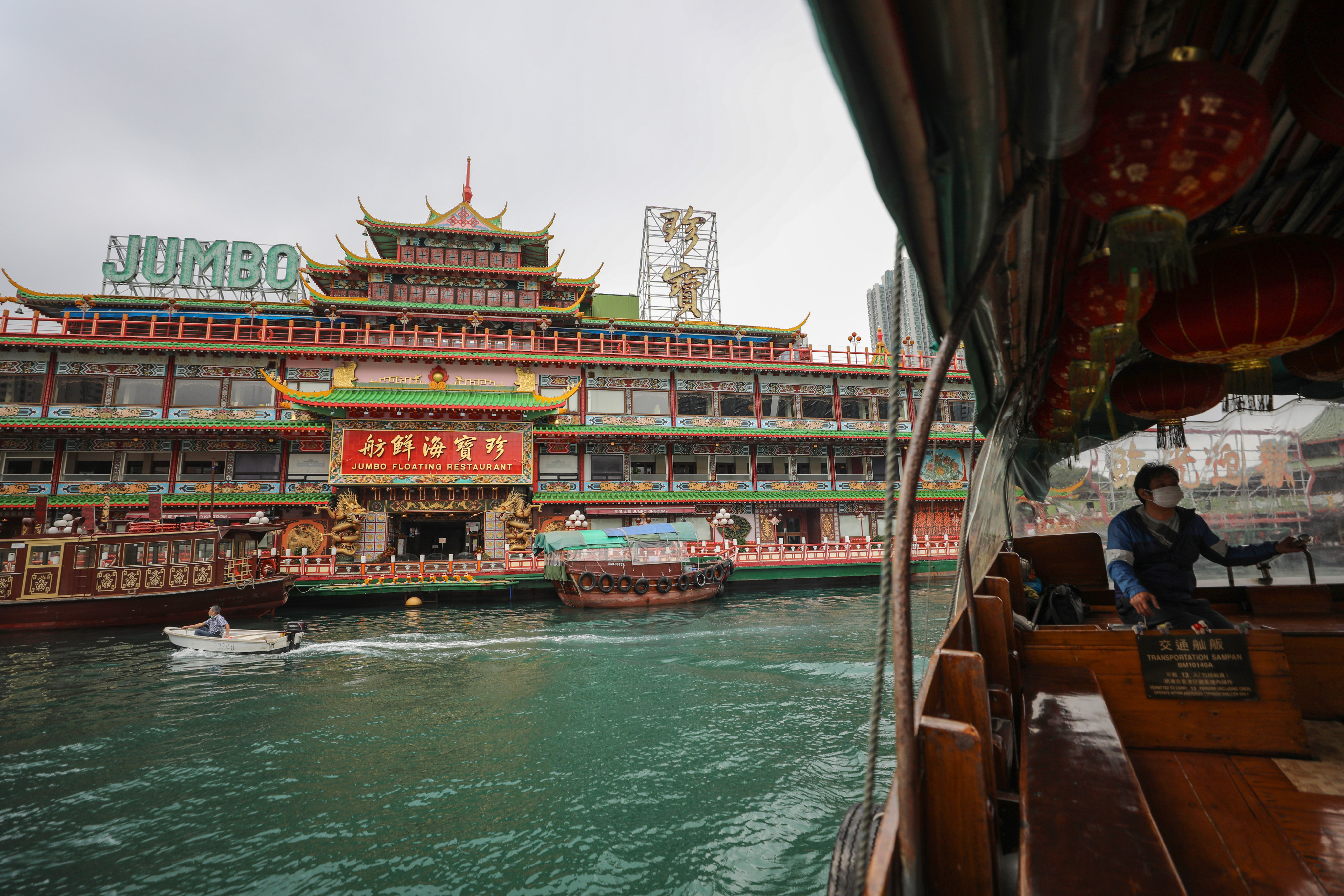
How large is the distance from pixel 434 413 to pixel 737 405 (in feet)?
34.0

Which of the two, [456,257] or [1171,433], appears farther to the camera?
[456,257]

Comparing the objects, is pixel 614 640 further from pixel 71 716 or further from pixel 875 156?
pixel 875 156

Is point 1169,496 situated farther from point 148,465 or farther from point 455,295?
point 148,465

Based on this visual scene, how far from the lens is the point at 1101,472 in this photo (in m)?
7.12

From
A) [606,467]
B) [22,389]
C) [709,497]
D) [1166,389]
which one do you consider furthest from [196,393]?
[1166,389]

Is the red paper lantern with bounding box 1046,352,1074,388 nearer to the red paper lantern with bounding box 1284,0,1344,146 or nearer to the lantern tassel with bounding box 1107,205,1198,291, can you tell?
the red paper lantern with bounding box 1284,0,1344,146

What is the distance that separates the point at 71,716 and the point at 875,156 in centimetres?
997

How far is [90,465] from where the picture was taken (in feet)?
57.1

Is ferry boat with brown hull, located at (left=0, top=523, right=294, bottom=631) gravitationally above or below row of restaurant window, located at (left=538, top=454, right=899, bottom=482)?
below

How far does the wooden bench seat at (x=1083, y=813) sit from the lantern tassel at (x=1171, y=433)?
2.19 metres

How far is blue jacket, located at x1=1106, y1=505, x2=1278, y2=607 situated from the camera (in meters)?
3.20

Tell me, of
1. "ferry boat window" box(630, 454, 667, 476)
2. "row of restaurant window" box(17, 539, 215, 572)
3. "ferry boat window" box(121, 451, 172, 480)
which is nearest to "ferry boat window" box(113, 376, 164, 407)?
"ferry boat window" box(121, 451, 172, 480)

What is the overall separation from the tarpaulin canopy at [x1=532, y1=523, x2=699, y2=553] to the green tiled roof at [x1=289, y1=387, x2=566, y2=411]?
3.98m

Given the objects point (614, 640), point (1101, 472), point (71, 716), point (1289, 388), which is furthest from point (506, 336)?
point (1289, 388)
